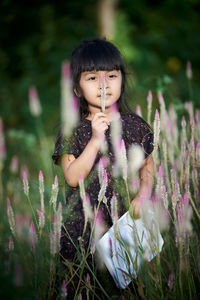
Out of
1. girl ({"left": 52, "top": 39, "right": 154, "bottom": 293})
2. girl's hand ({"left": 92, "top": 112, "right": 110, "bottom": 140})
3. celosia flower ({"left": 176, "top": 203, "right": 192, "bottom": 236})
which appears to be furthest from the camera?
girl ({"left": 52, "top": 39, "right": 154, "bottom": 293})

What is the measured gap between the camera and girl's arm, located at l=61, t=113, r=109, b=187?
1538 mm

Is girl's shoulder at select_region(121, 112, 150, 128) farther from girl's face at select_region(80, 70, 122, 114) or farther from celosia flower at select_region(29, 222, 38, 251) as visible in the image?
celosia flower at select_region(29, 222, 38, 251)

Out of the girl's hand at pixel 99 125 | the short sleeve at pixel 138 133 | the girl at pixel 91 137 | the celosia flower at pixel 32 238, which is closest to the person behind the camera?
the celosia flower at pixel 32 238

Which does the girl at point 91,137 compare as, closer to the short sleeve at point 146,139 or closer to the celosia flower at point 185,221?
the short sleeve at point 146,139

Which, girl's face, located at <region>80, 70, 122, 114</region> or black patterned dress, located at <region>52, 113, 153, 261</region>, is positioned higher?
girl's face, located at <region>80, 70, 122, 114</region>

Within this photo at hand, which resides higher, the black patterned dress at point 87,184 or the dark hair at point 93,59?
the dark hair at point 93,59

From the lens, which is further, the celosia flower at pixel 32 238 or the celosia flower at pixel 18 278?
the celosia flower at pixel 32 238

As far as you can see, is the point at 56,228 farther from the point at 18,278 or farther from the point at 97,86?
the point at 97,86

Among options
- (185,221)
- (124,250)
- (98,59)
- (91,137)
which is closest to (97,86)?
(98,59)

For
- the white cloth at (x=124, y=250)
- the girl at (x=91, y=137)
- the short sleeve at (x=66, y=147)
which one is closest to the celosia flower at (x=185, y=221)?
the white cloth at (x=124, y=250)

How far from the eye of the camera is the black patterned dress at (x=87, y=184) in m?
1.75

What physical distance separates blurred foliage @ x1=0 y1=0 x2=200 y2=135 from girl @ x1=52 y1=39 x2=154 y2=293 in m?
5.37

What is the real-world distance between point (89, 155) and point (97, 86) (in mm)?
418

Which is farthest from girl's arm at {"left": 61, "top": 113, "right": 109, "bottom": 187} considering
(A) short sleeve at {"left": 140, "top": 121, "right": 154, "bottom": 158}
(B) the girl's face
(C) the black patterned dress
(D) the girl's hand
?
(A) short sleeve at {"left": 140, "top": 121, "right": 154, "bottom": 158}
